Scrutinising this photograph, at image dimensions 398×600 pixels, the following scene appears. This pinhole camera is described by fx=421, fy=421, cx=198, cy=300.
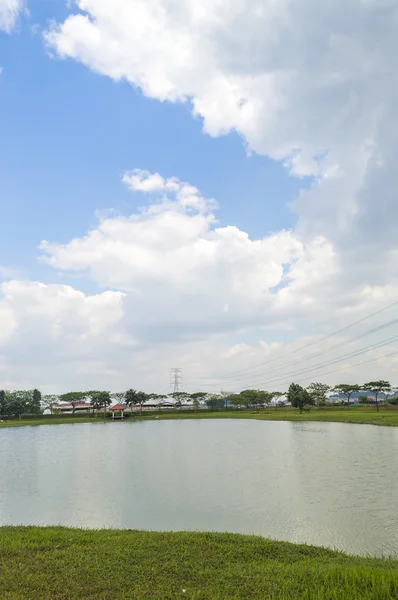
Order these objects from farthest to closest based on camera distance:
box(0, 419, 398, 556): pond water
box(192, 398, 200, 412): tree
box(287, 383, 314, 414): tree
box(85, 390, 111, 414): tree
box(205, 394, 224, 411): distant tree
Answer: box(192, 398, 200, 412): tree < box(205, 394, 224, 411): distant tree < box(85, 390, 111, 414): tree < box(287, 383, 314, 414): tree < box(0, 419, 398, 556): pond water

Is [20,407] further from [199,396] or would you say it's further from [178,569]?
[178,569]

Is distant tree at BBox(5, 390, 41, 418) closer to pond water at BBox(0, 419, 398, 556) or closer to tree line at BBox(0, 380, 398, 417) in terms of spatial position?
tree line at BBox(0, 380, 398, 417)

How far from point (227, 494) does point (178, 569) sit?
979 centimetres

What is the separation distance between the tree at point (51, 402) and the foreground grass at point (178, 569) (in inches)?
5035

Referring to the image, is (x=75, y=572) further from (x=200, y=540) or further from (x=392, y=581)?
(x=392, y=581)

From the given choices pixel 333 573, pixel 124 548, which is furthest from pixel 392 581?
pixel 124 548

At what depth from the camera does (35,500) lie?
17.7m

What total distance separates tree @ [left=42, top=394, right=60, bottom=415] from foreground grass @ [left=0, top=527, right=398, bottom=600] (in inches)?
5035

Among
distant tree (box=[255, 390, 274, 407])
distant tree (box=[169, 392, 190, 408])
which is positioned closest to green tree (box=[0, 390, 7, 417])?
distant tree (box=[169, 392, 190, 408])

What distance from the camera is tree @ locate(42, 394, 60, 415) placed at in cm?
12962

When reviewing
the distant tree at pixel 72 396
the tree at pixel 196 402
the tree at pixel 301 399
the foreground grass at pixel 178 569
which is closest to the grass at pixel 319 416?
the tree at pixel 301 399

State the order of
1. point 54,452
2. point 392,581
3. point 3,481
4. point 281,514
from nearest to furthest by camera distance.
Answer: point 392,581, point 281,514, point 3,481, point 54,452

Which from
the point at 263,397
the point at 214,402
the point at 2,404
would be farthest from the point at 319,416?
the point at 2,404

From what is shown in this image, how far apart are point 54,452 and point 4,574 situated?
1212 inches
